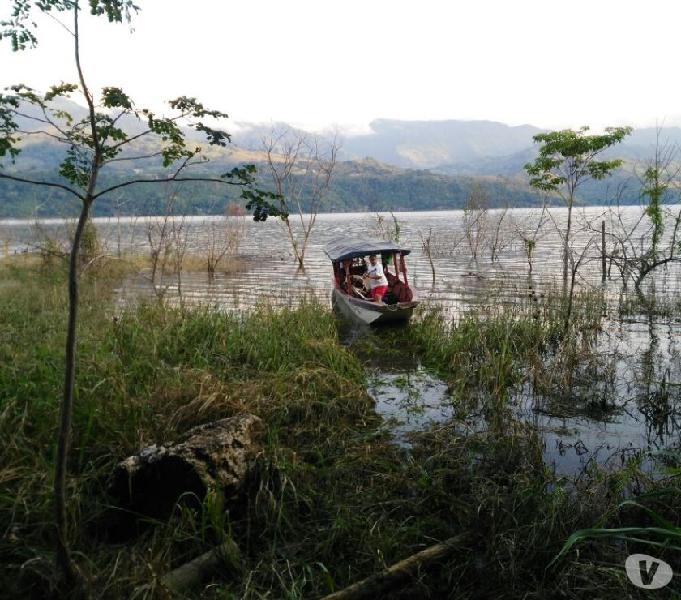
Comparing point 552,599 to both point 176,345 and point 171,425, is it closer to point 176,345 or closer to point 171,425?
point 171,425

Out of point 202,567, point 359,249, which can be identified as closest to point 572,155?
point 359,249

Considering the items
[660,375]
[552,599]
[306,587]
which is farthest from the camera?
[660,375]

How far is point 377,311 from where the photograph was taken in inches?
501

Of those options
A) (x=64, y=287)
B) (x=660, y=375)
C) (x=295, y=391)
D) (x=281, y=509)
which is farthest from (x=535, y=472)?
(x=64, y=287)

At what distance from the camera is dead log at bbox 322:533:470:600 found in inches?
133

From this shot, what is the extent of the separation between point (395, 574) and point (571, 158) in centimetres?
1877

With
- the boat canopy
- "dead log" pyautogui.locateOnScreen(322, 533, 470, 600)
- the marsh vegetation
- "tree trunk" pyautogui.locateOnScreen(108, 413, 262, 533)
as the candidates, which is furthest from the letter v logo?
the boat canopy

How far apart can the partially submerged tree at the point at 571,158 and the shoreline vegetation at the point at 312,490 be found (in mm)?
11987

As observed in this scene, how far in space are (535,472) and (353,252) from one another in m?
10.0

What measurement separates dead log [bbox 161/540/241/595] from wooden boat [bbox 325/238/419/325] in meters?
9.12

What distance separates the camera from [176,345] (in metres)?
8.51

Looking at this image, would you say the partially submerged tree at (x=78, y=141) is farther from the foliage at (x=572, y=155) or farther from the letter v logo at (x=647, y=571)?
the foliage at (x=572, y=155)

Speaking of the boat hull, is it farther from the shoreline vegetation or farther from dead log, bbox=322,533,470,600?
dead log, bbox=322,533,470,600

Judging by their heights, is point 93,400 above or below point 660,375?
above
